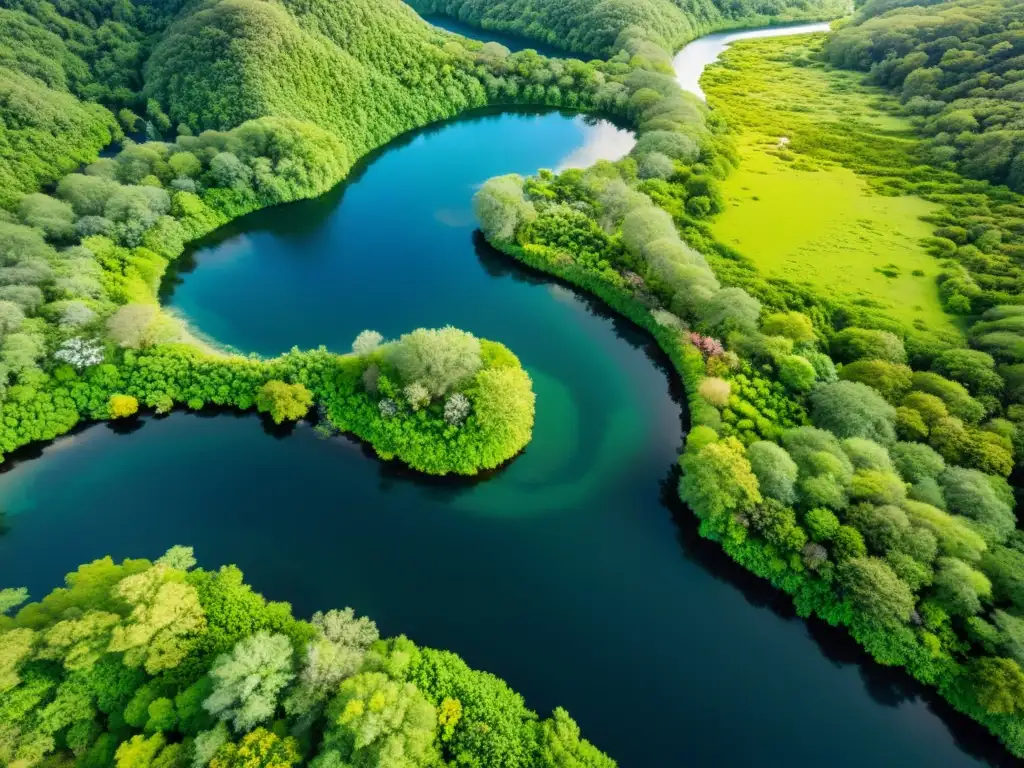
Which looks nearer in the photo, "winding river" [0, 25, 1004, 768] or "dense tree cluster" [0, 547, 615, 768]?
"dense tree cluster" [0, 547, 615, 768]

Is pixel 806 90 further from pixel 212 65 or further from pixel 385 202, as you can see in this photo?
pixel 212 65

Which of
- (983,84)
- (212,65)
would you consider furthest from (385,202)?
(983,84)

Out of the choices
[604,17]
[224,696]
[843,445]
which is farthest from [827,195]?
[224,696]

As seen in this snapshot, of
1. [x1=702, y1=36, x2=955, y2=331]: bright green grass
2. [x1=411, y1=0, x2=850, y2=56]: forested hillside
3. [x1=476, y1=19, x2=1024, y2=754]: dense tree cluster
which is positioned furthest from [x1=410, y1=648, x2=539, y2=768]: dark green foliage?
[x1=411, y1=0, x2=850, y2=56]: forested hillside

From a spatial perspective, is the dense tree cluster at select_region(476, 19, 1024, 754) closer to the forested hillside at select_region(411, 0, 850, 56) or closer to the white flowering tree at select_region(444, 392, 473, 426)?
the white flowering tree at select_region(444, 392, 473, 426)

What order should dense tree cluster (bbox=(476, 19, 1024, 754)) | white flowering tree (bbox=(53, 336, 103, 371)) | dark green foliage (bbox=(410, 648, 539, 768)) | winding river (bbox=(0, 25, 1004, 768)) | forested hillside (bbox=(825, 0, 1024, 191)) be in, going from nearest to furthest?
dark green foliage (bbox=(410, 648, 539, 768)), winding river (bbox=(0, 25, 1004, 768)), dense tree cluster (bbox=(476, 19, 1024, 754)), white flowering tree (bbox=(53, 336, 103, 371)), forested hillside (bbox=(825, 0, 1024, 191))
